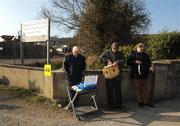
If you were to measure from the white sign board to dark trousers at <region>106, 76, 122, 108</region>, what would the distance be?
3660 mm

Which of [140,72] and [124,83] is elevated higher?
[140,72]

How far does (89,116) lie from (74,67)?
Answer: 53.3 inches

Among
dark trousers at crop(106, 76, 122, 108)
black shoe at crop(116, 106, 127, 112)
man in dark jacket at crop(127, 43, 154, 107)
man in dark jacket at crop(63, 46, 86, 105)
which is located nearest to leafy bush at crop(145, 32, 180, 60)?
man in dark jacket at crop(127, 43, 154, 107)

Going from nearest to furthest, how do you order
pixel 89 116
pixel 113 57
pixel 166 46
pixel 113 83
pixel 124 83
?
1. pixel 89 116
2. pixel 113 57
3. pixel 113 83
4. pixel 124 83
5. pixel 166 46

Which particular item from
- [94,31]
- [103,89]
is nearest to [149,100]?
[103,89]

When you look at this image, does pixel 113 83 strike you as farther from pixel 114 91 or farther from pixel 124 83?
pixel 124 83

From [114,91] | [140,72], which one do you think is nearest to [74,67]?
[114,91]

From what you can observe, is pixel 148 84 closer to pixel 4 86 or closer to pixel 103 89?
pixel 103 89

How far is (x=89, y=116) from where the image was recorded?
938 cm

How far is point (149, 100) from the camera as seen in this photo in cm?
1075

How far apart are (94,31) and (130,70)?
8255 mm

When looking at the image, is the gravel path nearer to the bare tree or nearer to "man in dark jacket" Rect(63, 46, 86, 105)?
"man in dark jacket" Rect(63, 46, 86, 105)

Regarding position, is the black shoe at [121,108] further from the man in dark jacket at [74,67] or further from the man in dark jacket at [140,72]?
the man in dark jacket at [74,67]

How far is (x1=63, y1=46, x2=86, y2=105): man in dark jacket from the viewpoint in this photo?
9781 millimetres
